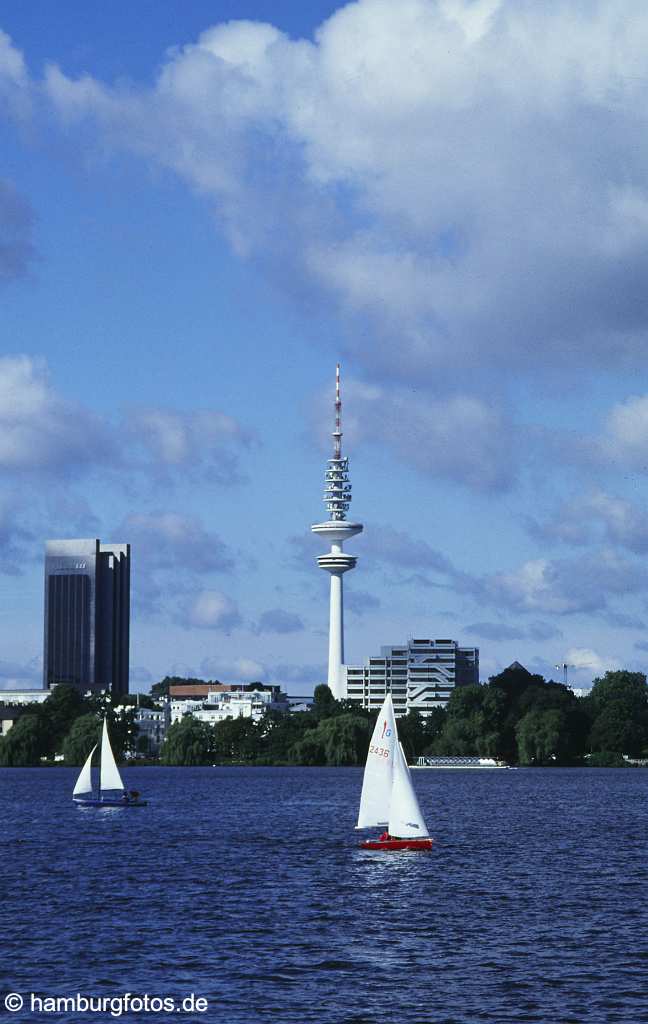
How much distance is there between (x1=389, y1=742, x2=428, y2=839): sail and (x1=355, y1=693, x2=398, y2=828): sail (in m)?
0.76

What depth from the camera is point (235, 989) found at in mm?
50500

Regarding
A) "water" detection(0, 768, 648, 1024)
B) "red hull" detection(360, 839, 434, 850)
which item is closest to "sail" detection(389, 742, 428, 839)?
"red hull" detection(360, 839, 434, 850)

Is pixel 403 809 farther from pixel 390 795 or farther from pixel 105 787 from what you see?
pixel 105 787

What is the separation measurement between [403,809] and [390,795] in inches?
79.1

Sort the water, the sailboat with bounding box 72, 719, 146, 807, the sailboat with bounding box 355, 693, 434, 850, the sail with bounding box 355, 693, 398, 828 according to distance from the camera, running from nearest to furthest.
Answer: the water, the sailboat with bounding box 355, 693, 434, 850, the sail with bounding box 355, 693, 398, 828, the sailboat with bounding box 72, 719, 146, 807

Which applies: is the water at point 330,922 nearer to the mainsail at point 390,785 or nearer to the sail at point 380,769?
the mainsail at point 390,785

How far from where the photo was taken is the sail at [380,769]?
95.5m

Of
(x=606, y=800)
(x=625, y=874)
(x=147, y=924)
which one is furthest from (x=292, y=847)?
(x=606, y=800)

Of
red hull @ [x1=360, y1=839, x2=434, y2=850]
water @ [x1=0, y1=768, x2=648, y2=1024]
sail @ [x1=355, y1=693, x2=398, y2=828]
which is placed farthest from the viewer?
red hull @ [x1=360, y1=839, x2=434, y2=850]

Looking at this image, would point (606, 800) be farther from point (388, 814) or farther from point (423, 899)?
point (423, 899)

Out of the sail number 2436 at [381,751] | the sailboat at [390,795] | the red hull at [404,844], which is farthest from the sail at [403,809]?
the sail number 2436 at [381,751]

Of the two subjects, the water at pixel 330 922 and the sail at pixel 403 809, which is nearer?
the water at pixel 330 922

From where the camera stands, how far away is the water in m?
49.3

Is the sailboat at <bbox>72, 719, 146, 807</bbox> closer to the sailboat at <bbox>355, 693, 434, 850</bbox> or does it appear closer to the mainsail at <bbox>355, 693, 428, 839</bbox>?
the sailboat at <bbox>355, 693, 434, 850</bbox>
